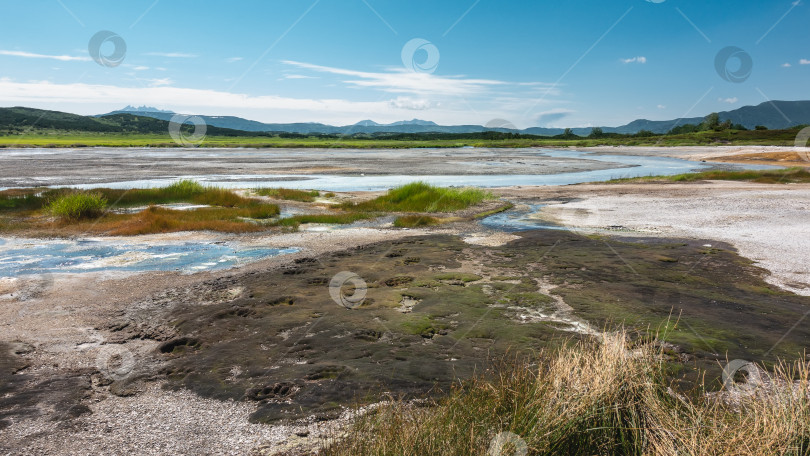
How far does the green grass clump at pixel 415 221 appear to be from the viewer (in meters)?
22.9

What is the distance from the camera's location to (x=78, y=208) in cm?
2352

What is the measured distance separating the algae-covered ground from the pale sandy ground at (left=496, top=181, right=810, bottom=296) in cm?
139

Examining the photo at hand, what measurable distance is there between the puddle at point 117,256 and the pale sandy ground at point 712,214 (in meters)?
14.8

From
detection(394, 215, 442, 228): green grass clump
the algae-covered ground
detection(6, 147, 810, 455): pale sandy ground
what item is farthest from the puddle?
detection(394, 215, 442, 228): green grass clump

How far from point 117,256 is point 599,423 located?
54.2ft

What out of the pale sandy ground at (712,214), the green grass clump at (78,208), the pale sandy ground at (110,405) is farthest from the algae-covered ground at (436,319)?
the green grass clump at (78,208)

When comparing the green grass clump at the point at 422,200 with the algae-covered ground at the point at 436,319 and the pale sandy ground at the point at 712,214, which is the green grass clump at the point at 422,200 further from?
the algae-covered ground at the point at 436,319

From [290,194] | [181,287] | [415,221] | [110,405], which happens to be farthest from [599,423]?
[290,194]

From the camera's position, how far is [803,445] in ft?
14.0

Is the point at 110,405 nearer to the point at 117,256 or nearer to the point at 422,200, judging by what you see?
the point at 117,256

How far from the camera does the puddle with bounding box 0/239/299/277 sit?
584 inches

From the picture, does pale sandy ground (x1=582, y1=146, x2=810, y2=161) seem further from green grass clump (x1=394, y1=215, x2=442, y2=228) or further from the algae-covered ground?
the algae-covered ground

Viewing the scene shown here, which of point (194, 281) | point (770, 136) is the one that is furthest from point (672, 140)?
point (194, 281)

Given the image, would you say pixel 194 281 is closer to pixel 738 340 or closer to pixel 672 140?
pixel 738 340
